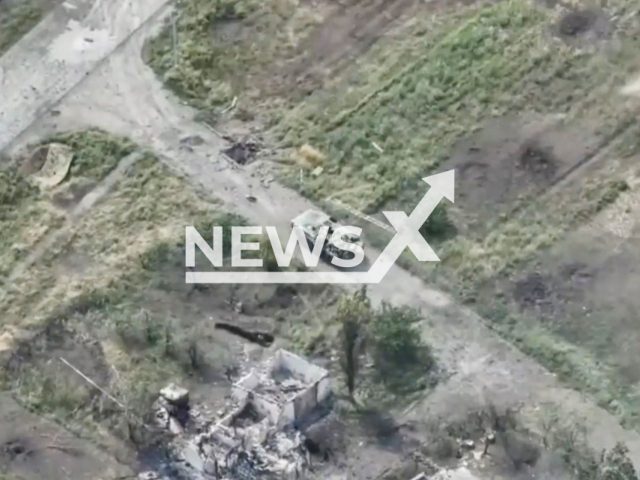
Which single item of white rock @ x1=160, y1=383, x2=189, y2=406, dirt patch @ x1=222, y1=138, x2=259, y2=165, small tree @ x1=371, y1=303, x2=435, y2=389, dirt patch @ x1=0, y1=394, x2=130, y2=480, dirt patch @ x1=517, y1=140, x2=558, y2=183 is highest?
dirt patch @ x1=0, y1=394, x2=130, y2=480

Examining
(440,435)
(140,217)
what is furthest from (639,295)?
(140,217)

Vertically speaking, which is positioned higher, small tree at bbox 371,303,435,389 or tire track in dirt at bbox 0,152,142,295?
tire track in dirt at bbox 0,152,142,295

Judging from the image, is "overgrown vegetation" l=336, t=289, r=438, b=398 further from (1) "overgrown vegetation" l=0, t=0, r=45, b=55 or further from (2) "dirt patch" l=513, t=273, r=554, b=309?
(1) "overgrown vegetation" l=0, t=0, r=45, b=55

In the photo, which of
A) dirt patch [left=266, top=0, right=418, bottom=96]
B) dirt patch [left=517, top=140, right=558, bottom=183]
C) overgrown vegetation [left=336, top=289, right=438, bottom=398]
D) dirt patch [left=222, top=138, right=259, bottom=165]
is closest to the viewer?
overgrown vegetation [left=336, top=289, right=438, bottom=398]

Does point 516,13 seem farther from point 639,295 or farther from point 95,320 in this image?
point 95,320
